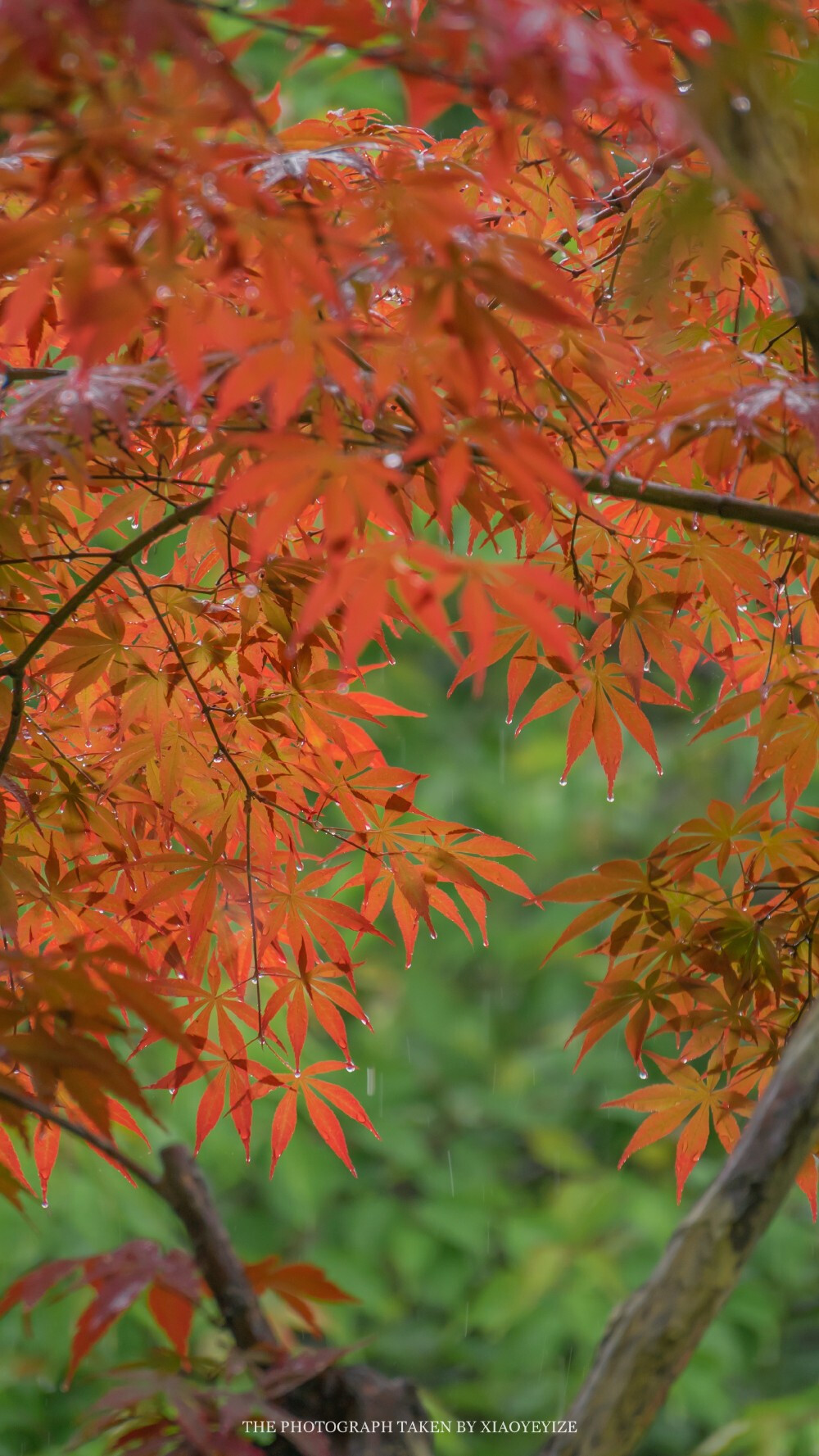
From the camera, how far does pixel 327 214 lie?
0.75 meters

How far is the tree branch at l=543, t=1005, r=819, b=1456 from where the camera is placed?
1.99 ft

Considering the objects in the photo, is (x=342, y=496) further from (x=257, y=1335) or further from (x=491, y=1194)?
(x=491, y=1194)

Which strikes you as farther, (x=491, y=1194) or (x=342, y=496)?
(x=491, y=1194)

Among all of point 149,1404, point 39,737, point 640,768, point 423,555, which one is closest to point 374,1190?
point 640,768

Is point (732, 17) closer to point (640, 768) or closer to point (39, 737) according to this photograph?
point (39, 737)

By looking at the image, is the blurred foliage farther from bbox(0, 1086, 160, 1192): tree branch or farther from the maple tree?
bbox(0, 1086, 160, 1192): tree branch

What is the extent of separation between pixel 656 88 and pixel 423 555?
0.76 ft

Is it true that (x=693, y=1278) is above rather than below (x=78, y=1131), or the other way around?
below

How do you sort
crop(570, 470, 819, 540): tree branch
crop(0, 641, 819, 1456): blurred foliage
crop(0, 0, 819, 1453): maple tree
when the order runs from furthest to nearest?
crop(0, 641, 819, 1456): blurred foliage → crop(570, 470, 819, 540): tree branch → crop(0, 0, 819, 1453): maple tree

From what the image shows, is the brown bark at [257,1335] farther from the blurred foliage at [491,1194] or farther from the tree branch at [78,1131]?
the blurred foliage at [491,1194]

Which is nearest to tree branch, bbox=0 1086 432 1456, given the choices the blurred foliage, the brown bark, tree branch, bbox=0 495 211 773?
the brown bark

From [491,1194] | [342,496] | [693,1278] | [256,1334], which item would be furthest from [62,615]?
[491,1194]

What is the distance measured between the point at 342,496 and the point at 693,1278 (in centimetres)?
44

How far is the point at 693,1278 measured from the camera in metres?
0.62
